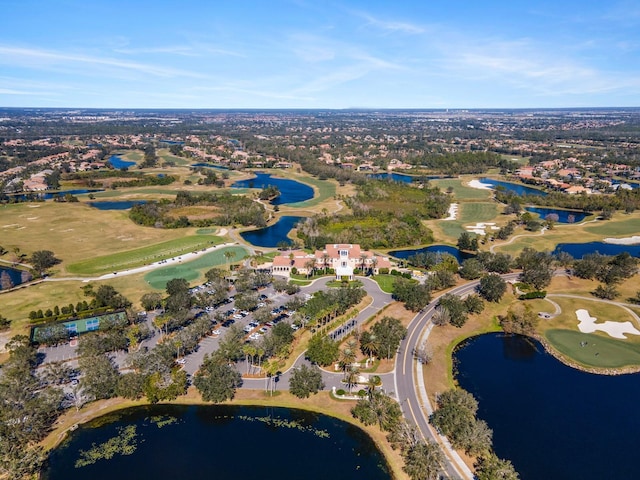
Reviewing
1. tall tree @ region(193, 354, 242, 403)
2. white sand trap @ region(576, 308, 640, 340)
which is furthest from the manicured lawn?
tall tree @ region(193, 354, 242, 403)

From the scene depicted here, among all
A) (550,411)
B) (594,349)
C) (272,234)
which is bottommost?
(550,411)

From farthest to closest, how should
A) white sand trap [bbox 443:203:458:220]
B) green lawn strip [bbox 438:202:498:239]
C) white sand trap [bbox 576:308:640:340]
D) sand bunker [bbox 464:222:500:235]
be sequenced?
white sand trap [bbox 443:203:458:220], green lawn strip [bbox 438:202:498:239], sand bunker [bbox 464:222:500:235], white sand trap [bbox 576:308:640:340]

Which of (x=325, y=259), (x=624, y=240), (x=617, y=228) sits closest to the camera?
(x=325, y=259)

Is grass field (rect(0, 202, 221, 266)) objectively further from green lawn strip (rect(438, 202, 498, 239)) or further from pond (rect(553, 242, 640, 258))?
pond (rect(553, 242, 640, 258))

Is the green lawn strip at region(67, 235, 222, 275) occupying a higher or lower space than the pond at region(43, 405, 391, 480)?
higher

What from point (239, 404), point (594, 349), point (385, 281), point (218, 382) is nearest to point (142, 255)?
point (218, 382)

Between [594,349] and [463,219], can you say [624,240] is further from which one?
[594,349]

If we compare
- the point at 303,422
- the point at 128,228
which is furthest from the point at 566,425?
the point at 128,228
